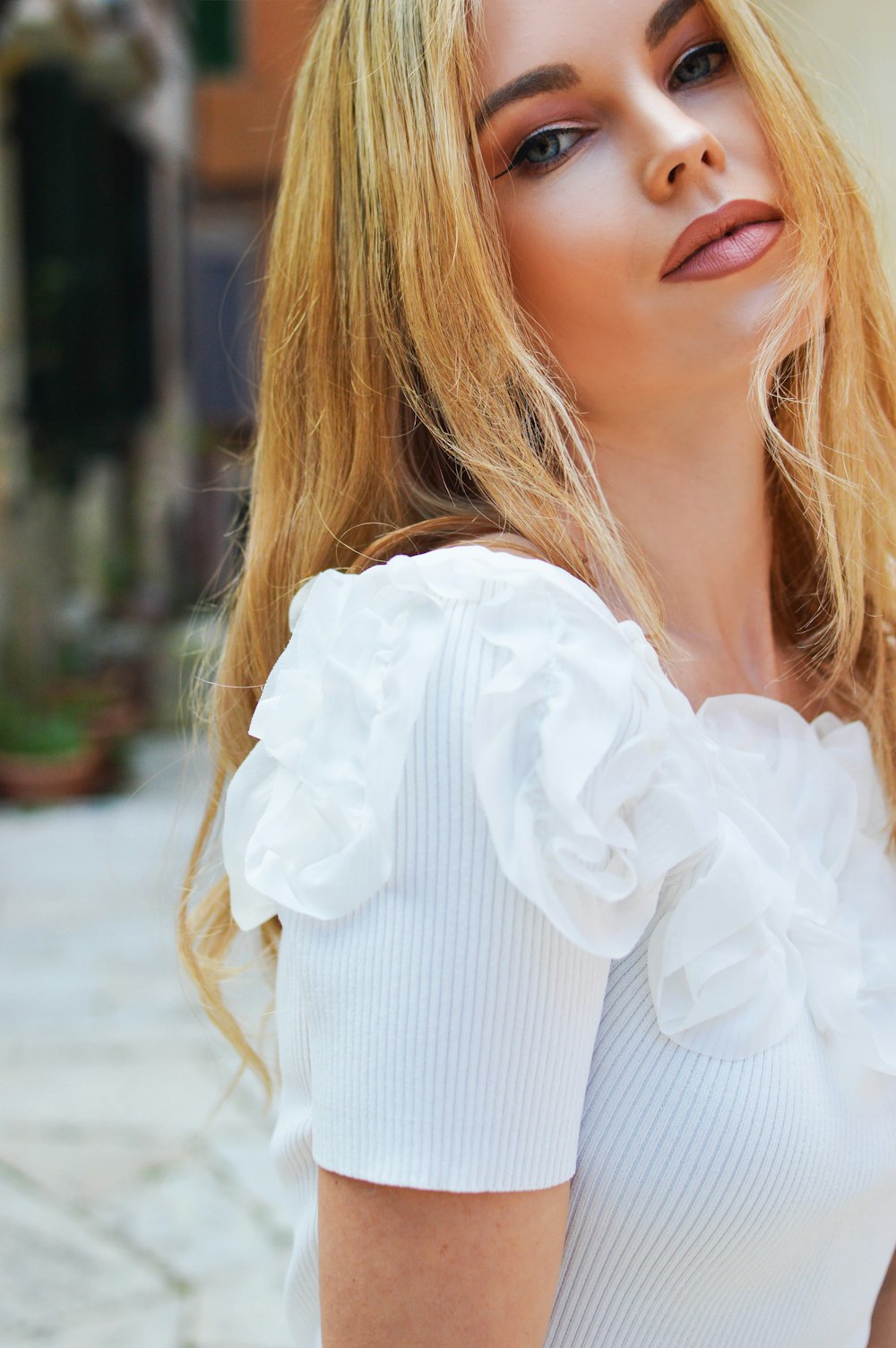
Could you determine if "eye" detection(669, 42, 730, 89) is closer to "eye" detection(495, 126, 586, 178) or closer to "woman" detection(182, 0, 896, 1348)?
"woman" detection(182, 0, 896, 1348)

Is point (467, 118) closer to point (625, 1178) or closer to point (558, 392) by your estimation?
point (558, 392)

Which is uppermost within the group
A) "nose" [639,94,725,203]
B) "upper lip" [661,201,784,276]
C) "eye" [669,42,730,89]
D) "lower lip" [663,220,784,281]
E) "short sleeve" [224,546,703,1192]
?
"eye" [669,42,730,89]

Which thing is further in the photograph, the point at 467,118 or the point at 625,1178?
the point at 467,118

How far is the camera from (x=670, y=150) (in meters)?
0.95

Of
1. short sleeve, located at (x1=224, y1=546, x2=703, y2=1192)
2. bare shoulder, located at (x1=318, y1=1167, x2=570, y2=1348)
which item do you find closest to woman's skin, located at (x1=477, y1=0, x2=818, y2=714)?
short sleeve, located at (x1=224, y1=546, x2=703, y2=1192)

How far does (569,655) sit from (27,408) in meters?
7.27

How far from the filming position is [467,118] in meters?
0.99

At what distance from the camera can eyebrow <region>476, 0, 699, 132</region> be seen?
98 cm

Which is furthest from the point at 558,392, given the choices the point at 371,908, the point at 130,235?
the point at 130,235

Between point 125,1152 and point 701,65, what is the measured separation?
2.72 meters

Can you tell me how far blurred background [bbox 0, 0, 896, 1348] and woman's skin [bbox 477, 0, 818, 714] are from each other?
0.94 ft

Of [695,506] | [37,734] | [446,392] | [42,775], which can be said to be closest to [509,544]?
[446,392]

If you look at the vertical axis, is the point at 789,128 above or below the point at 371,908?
above

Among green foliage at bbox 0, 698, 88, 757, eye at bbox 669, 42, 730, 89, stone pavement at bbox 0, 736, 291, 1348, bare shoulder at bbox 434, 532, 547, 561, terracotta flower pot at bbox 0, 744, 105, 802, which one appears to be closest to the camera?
bare shoulder at bbox 434, 532, 547, 561
